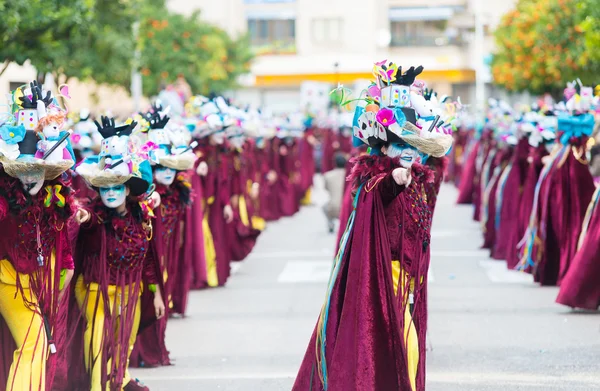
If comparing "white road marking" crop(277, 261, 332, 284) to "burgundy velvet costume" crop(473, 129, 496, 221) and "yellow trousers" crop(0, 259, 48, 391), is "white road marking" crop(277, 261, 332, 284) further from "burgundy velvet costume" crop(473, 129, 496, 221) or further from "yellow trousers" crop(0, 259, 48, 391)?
"yellow trousers" crop(0, 259, 48, 391)

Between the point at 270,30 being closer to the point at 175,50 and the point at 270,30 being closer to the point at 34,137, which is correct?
the point at 175,50

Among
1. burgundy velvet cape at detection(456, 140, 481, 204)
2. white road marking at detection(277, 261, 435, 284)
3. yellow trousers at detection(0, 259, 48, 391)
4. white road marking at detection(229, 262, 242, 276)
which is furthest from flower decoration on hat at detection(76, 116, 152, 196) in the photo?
burgundy velvet cape at detection(456, 140, 481, 204)

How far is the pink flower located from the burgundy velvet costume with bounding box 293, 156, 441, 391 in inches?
8.0

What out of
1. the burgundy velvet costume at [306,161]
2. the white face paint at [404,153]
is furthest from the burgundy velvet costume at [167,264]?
the burgundy velvet costume at [306,161]

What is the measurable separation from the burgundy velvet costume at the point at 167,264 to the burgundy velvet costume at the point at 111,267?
1.14ft

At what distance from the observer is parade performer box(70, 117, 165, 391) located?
734 cm

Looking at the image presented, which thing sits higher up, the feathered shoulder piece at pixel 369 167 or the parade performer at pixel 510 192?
the feathered shoulder piece at pixel 369 167

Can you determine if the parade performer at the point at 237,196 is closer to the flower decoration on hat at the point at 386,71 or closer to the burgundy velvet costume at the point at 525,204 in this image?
the burgundy velvet costume at the point at 525,204

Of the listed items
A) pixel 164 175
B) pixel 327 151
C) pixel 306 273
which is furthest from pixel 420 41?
pixel 164 175

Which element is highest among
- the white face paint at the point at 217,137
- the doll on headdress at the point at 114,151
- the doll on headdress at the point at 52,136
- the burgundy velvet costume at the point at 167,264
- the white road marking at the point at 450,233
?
the doll on headdress at the point at 52,136

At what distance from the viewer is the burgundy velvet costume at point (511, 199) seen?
1463 centimetres

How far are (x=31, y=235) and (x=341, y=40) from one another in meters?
55.5

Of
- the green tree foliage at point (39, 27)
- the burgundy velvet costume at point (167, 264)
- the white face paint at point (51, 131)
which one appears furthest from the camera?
the green tree foliage at point (39, 27)

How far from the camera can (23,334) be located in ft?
21.8
